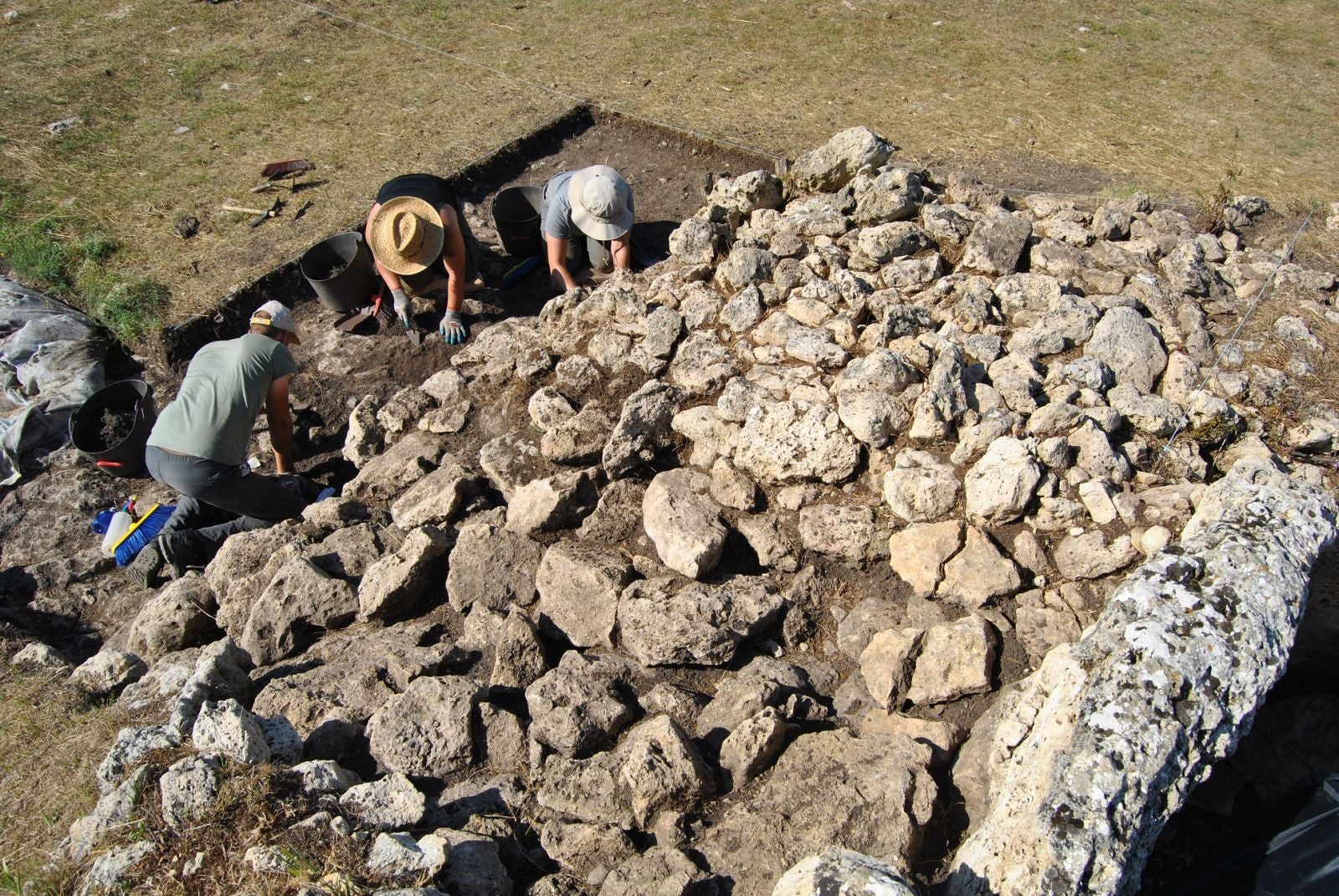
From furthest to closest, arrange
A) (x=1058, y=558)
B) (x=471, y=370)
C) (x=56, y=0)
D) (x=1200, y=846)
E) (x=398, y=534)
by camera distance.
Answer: (x=56, y=0), (x=471, y=370), (x=398, y=534), (x=1058, y=558), (x=1200, y=846)

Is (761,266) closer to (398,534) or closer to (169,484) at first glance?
(398,534)

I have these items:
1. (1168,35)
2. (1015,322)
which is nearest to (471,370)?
(1015,322)

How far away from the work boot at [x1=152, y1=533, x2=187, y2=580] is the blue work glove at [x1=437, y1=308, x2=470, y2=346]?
221cm

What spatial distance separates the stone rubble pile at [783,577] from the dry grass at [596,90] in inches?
103

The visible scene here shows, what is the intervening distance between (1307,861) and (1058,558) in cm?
123

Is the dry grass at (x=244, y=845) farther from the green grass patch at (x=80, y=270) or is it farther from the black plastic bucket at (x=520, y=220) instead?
the black plastic bucket at (x=520, y=220)

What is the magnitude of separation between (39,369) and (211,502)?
7.10 ft

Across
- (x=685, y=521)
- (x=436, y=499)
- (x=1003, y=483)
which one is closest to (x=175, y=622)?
(x=436, y=499)

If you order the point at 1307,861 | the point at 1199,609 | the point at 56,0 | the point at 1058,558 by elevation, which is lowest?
the point at 1307,861

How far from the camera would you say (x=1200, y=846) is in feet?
9.52

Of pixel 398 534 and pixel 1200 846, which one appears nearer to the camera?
pixel 1200 846

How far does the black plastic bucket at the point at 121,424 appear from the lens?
5.59 m

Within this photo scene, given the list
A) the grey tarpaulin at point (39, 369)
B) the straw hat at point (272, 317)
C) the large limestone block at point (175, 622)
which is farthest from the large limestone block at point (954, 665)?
the grey tarpaulin at point (39, 369)

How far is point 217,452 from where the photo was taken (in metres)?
4.96
